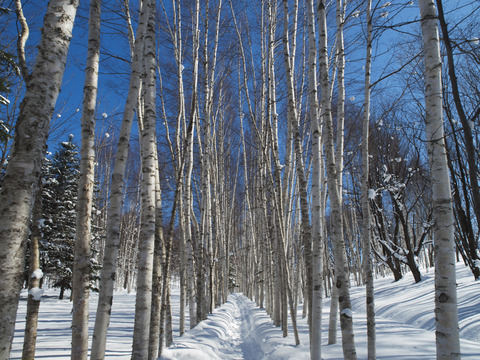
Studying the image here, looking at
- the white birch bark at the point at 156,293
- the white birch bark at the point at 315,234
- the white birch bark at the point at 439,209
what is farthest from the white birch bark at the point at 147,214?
the white birch bark at the point at 439,209

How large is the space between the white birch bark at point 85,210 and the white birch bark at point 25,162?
3.59ft

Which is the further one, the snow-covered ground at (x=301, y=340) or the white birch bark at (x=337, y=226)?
the snow-covered ground at (x=301, y=340)

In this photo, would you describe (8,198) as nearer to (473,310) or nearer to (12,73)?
(12,73)

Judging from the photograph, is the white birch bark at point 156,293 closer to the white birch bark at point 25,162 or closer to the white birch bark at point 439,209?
the white birch bark at point 25,162

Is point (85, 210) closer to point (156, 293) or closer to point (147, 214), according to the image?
point (147, 214)

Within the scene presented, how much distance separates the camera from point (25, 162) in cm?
155

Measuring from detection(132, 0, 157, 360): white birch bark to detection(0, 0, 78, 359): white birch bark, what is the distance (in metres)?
1.60

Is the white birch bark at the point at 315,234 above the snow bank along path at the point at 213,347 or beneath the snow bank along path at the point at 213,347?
above

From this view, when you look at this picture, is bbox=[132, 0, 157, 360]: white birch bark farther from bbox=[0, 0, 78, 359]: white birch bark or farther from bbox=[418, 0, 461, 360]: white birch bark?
bbox=[418, 0, 461, 360]: white birch bark

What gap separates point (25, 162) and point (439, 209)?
105 inches

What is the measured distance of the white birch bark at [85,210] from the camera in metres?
2.59

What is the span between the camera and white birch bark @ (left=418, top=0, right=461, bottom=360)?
1.97 meters

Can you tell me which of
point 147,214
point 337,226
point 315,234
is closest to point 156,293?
point 147,214

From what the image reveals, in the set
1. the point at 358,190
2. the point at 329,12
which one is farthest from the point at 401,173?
the point at 329,12
